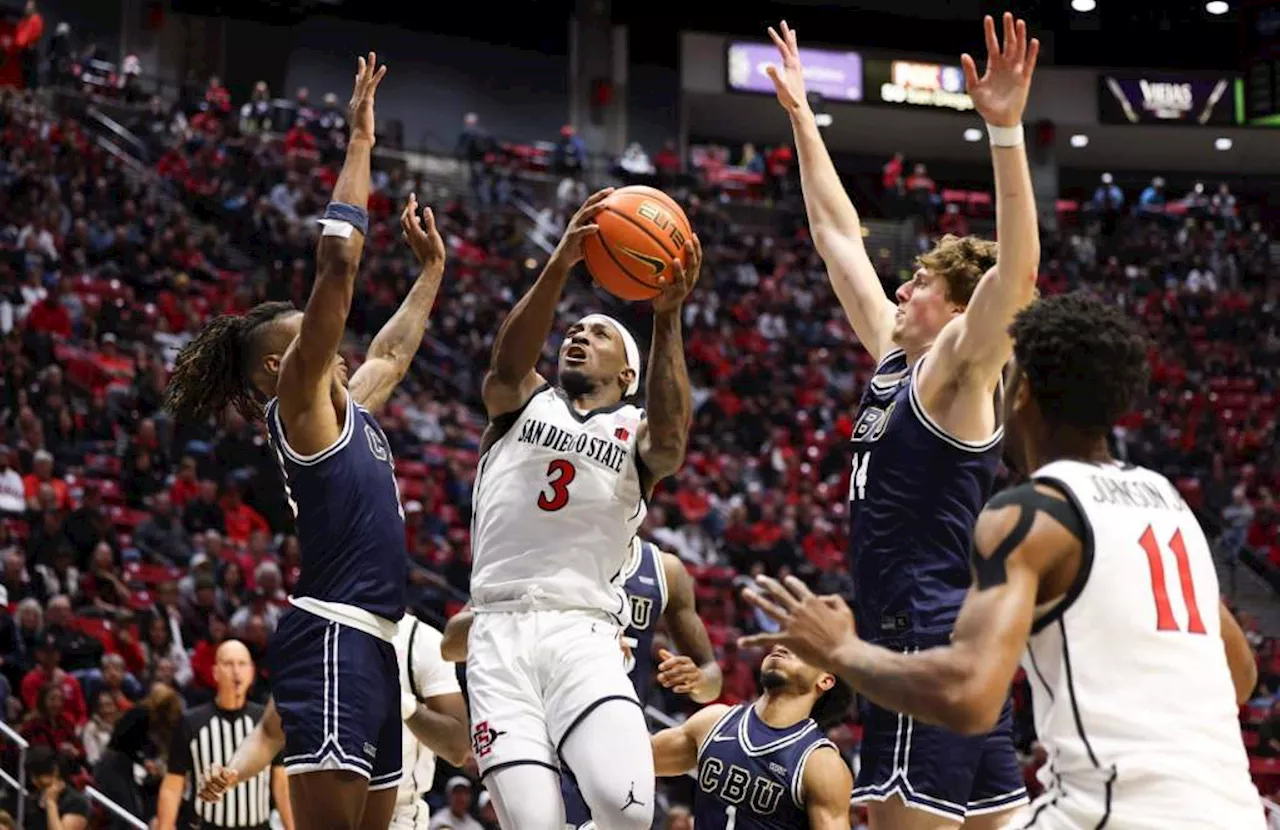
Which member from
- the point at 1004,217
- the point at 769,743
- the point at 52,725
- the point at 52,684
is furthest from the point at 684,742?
the point at 52,684

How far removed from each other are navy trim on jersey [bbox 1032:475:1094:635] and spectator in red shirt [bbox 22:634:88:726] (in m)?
8.16

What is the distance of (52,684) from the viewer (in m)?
9.91

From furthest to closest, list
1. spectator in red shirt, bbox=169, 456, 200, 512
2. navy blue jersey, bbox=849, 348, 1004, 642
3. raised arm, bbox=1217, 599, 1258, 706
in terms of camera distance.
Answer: spectator in red shirt, bbox=169, 456, 200, 512 → navy blue jersey, bbox=849, 348, 1004, 642 → raised arm, bbox=1217, 599, 1258, 706

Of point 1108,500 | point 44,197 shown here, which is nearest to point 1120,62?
point 44,197

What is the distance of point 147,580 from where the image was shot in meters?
12.2

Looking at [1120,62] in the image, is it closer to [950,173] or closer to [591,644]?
[950,173]

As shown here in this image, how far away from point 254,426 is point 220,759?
2.38 metres

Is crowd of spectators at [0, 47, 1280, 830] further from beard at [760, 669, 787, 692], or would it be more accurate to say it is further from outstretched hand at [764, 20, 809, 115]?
outstretched hand at [764, 20, 809, 115]

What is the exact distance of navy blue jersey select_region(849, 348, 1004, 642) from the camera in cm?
459

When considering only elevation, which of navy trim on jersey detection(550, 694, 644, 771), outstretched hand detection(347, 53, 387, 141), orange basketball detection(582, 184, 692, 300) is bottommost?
navy trim on jersey detection(550, 694, 644, 771)

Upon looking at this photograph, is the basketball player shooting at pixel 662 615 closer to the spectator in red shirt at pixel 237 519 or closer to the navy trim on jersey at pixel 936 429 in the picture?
the navy trim on jersey at pixel 936 429

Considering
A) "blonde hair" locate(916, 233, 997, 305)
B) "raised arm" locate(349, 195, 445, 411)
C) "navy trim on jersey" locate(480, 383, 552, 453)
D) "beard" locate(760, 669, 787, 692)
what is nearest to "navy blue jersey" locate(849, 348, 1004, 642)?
"blonde hair" locate(916, 233, 997, 305)

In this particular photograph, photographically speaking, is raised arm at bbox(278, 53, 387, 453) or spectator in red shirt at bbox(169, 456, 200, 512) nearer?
raised arm at bbox(278, 53, 387, 453)

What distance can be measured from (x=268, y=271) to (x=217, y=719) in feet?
37.2
